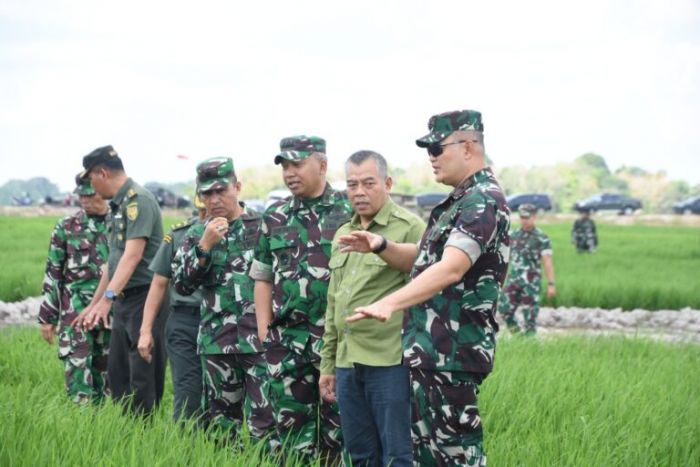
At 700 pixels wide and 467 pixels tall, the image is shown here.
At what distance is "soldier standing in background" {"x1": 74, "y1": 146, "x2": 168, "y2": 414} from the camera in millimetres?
5805

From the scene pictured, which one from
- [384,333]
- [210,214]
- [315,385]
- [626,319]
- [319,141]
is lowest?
[626,319]

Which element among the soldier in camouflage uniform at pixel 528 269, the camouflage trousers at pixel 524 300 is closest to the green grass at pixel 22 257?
the camouflage trousers at pixel 524 300

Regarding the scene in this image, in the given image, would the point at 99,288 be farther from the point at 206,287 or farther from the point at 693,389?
the point at 693,389

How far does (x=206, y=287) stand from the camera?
5191 millimetres

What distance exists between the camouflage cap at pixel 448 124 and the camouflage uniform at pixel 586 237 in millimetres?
22303

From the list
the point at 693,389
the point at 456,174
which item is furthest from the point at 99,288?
the point at 693,389

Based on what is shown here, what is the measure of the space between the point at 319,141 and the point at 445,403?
1.59 m

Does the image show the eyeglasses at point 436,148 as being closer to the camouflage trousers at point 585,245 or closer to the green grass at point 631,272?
the green grass at point 631,272

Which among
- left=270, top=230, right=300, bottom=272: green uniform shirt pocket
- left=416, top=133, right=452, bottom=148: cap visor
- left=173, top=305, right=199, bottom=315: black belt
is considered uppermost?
left=416, top=133, right=452, bottom=148: cap visor

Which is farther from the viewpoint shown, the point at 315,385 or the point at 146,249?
the point at 146,249

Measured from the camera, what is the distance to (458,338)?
366 centimetres

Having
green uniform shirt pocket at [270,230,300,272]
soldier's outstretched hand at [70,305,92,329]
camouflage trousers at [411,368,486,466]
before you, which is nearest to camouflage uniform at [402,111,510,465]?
camouflage trousers at [411,368,486,466]

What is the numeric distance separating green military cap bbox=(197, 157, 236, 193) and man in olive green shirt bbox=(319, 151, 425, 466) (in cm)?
88

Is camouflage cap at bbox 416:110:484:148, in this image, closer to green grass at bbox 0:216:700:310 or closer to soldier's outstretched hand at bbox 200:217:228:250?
soldier's outstretched hand at bbox 200:217:228:250
